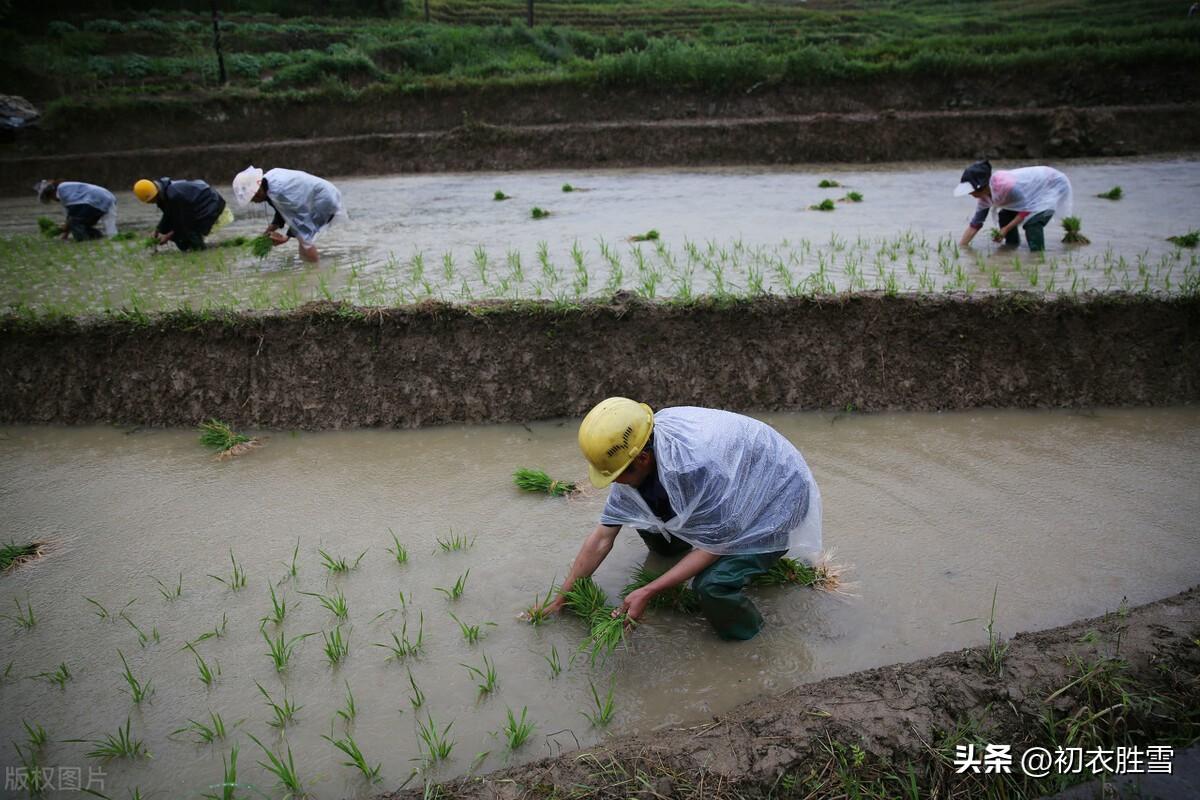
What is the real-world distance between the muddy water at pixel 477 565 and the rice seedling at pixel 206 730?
0.04 metres

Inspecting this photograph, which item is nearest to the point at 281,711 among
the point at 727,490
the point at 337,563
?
the point at 337,563

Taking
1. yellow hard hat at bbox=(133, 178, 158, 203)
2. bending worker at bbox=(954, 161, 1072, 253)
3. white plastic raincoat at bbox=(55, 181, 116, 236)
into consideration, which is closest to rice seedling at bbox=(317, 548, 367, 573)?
yellow hard hat at bbox=(133, 178, 158, 203)

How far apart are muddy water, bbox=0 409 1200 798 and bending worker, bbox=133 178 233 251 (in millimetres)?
3978

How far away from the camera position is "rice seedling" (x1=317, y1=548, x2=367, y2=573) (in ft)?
10.6

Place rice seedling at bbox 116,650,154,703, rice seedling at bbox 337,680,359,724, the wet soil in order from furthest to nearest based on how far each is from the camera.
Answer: rice seedling at bbox 116,650,154,703 < rice seedling at bbox 337,680,359,724 < the wet soil

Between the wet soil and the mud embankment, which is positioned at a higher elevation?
the mud embankment

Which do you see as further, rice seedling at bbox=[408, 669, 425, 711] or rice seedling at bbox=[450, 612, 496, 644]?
rice seedling at bbox=[450, 612, 496, 644]

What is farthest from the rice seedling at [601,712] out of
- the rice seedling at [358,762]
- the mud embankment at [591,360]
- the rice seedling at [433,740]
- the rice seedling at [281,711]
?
the mud embankment at [591,360]

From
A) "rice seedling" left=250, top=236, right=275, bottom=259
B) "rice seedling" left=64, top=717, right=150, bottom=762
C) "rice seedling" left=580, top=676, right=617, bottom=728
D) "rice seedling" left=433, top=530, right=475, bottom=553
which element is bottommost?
"rice seedling" left=64, top=717, right=150, bottom=762

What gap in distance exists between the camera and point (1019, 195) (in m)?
6.40

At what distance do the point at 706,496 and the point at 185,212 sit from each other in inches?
305

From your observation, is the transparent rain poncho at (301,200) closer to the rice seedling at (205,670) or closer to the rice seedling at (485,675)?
the rice seedling at (205,670)

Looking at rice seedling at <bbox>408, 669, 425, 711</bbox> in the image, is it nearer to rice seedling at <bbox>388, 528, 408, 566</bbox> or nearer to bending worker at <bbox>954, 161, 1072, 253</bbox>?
rice seedling at <bbox>388, 528, 408, 566</bbox>

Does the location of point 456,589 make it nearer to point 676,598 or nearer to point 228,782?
point 676,598
